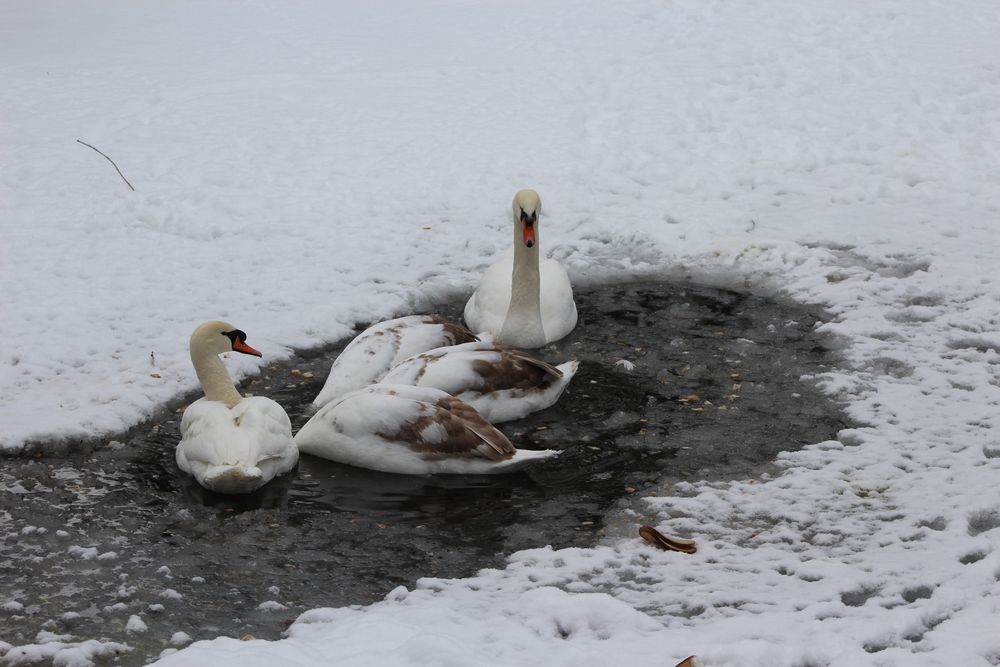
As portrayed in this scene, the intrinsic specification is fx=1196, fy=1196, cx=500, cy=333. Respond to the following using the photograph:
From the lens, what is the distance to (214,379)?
666 centimetres

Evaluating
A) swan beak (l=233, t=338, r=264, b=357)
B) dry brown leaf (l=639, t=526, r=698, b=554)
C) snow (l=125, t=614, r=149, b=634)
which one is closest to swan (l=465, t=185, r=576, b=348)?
swan beak (l=233, t=338, r=264, b=357)

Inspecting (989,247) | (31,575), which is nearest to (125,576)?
(31,575)

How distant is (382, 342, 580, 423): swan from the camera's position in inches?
275

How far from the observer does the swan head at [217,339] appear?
22.2 ft

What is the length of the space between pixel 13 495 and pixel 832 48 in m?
10.5

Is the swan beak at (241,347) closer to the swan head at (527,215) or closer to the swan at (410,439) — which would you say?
the swan at (410,439)

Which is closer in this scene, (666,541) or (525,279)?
(666,541)

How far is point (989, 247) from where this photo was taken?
9.45 m

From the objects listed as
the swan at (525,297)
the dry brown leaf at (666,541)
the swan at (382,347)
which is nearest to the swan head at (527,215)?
the swan at (525,297)

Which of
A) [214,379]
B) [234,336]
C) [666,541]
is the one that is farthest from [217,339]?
[666,541]

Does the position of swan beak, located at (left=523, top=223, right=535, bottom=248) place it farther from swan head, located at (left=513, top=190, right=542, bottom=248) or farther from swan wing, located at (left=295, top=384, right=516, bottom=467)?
swan wing, located at (left=295, top=384, right=516, bottom=467)

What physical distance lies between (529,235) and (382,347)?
128 cm

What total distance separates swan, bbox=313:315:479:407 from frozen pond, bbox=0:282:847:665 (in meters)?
0.28

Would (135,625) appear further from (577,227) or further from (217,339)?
(577,227)
